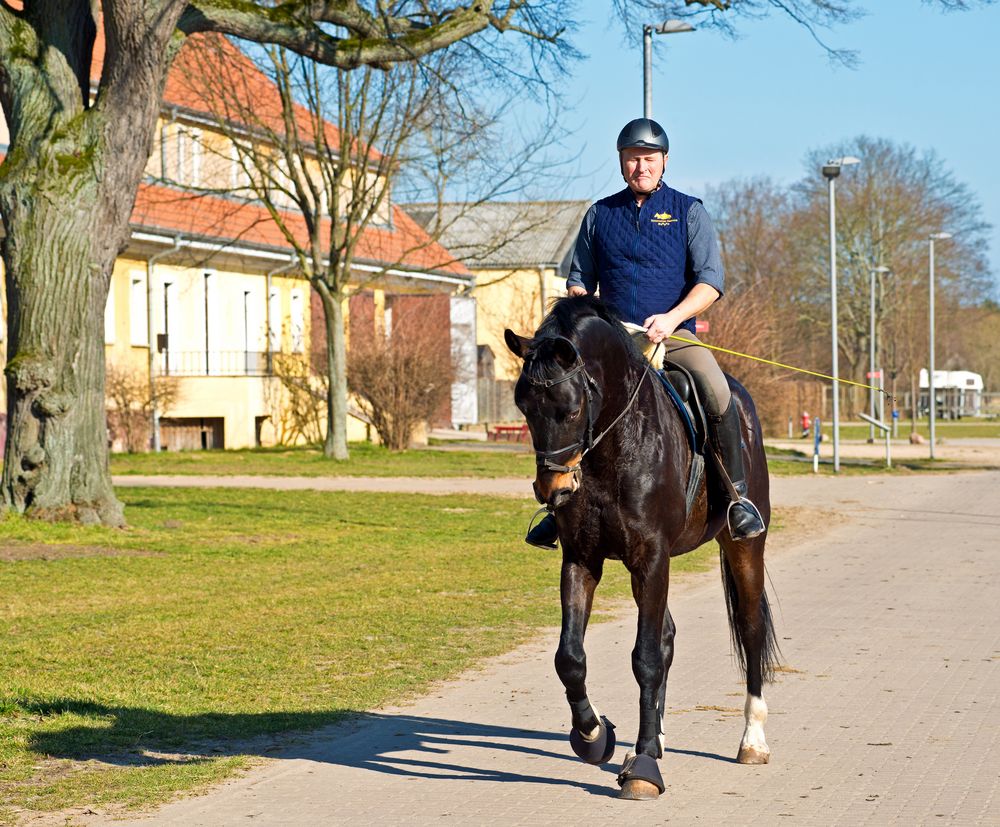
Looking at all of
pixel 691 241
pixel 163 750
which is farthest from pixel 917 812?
pixel 163 750

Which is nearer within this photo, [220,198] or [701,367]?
[701,367]

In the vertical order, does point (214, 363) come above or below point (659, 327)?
above

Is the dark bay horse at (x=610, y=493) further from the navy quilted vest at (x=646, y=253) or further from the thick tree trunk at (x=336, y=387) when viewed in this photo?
the thick tree trunk at (x=336, y=387)

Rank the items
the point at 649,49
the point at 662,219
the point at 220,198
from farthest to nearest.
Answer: the point at 220,198, the point at 649,49, the point at 662,219

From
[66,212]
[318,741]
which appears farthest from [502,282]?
[318,741]

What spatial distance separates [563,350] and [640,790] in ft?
5.99

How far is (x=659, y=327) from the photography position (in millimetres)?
6789

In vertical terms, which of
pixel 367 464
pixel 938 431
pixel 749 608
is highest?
pixel 938 431

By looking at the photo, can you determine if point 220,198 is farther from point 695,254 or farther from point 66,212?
point 695,254

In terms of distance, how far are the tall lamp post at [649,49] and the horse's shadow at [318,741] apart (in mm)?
16568

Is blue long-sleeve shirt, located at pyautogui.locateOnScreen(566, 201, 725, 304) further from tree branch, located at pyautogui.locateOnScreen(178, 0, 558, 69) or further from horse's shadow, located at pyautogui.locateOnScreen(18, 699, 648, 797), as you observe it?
tree branch, located at pyautogui.locateOnScreen(178, 0, 558, 69)

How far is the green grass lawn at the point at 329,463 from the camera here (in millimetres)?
31688

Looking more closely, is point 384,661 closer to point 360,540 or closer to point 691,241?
point 691,241

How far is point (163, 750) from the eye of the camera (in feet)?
23.9
